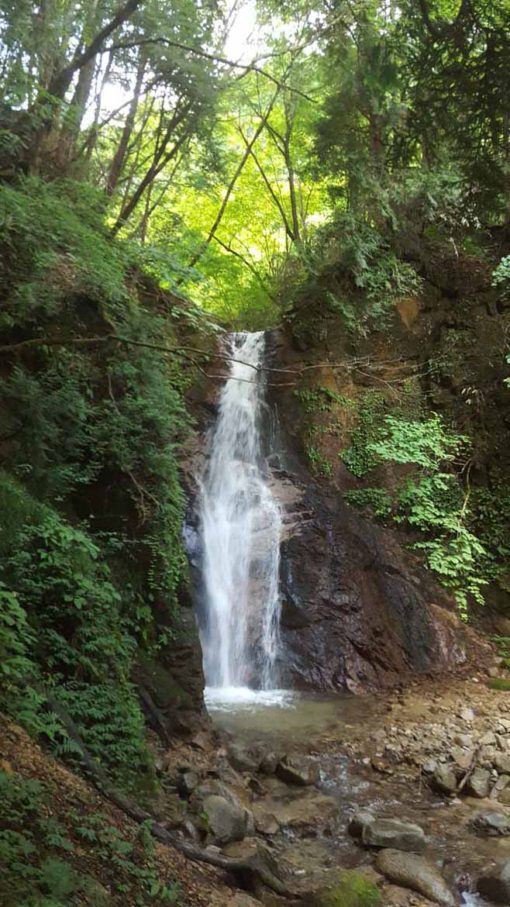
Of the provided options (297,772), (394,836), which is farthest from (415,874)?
(297,772)

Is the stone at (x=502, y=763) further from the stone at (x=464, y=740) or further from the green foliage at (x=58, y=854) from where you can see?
the green foliage at (x=58, y=854)

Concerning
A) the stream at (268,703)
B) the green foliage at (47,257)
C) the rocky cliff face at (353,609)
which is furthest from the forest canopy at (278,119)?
the rocky cliff face at (353,609)

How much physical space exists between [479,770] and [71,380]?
6.03m

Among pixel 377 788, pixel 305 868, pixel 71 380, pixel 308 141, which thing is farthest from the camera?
pixel 308 141

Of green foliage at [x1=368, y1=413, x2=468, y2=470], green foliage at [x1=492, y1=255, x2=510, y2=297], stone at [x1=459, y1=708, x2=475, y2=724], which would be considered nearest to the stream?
stone at [x1=459, y1=708, x2=475, y2=724]

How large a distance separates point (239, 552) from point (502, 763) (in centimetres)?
502

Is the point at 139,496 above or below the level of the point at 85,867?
above

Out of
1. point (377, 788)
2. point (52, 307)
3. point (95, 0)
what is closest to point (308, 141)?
point (95, 0)

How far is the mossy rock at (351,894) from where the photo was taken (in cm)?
396

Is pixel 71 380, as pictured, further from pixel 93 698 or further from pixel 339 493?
pixel 339 493

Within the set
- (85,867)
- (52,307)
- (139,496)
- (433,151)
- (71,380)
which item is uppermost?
(433,151)

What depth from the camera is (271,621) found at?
31.3 feet

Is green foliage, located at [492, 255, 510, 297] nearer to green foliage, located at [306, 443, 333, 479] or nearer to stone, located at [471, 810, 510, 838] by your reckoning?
green foliage, located at [306, 443, 333, 479]

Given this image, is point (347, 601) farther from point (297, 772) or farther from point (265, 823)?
point (265, 823)
